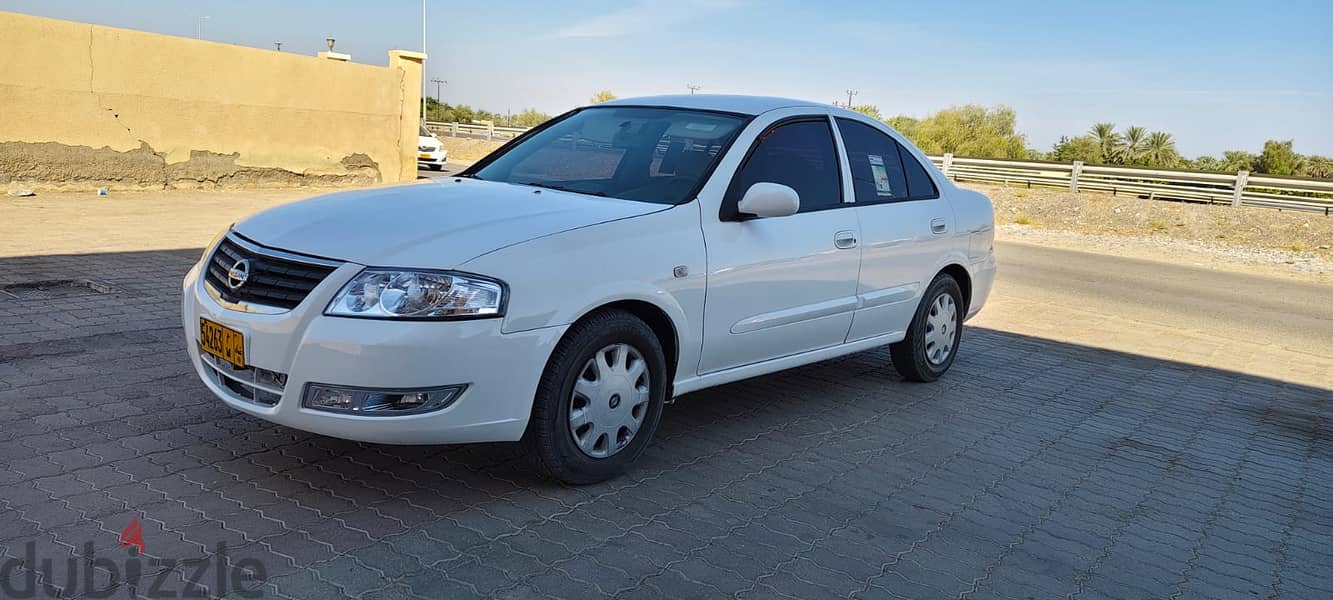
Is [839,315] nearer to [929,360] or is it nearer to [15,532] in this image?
[929,360]

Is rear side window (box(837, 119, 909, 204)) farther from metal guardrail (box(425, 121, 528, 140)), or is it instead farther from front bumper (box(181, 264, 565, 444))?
metal guardrail (box(425, 121, 528, 140))

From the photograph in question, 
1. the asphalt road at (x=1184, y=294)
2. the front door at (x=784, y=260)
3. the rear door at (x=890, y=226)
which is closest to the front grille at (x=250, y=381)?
the front door at (x=784, y=260)

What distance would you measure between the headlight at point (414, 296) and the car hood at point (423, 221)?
1.9 inches

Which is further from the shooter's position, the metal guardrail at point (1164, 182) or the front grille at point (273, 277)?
the metal guardrail at point (1164, 182)

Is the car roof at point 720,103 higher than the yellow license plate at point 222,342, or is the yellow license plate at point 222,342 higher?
the car roof at point 720,103

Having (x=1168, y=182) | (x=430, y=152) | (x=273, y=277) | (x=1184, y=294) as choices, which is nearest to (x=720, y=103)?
(x=273, y=277)

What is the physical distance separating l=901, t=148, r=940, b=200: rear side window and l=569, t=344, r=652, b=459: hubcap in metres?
2.58

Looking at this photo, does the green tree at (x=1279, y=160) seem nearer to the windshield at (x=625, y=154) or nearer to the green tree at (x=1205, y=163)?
the green tree at (x=1205, y=163)

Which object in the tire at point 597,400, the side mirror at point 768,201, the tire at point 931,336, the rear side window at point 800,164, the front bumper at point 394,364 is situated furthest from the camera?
the tire at point 931,336

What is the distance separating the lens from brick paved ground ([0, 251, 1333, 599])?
3486mm

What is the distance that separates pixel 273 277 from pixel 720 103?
2559mm

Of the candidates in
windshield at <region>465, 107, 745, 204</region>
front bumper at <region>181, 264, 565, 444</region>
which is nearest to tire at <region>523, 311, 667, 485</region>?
front bumper at <region>181, 264, 565, 444</region>

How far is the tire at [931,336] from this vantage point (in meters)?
6.37

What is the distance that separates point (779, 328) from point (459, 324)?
1905 mm
